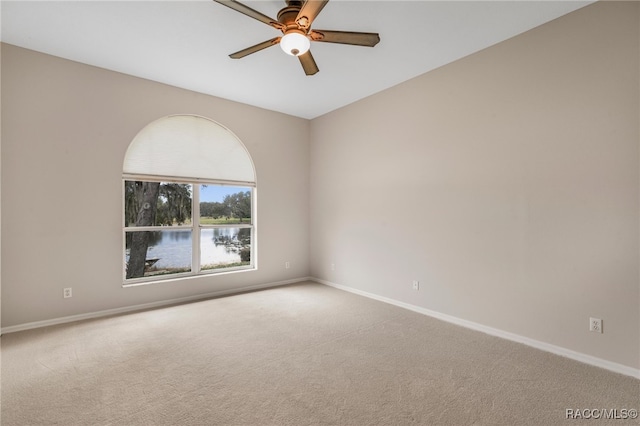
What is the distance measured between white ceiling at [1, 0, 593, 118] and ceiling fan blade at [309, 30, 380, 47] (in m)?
0.36

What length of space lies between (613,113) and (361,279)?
334 centimetres

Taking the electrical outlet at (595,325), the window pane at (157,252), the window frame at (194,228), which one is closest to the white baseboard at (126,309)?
the window frame at (194,228)

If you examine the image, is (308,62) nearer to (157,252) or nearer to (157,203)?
(157,203)

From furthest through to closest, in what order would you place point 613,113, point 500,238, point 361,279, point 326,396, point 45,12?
point 361,279, point 500,238, point 45,12, point 613,113, point 326,396

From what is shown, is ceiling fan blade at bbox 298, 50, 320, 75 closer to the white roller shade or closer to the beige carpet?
the white roller shade

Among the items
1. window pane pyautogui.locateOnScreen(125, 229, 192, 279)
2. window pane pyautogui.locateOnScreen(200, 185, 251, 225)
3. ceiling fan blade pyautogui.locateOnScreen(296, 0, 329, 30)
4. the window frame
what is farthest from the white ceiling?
window pane pyautogui.locateOnScreen(125, 229, 192, 279)

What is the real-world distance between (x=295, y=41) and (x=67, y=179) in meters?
3.11

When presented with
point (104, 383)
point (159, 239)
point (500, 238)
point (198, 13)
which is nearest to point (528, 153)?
point (500, 238)

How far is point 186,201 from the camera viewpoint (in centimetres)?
425

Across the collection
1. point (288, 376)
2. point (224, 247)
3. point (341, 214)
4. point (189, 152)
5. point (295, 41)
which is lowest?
point (288, 376)

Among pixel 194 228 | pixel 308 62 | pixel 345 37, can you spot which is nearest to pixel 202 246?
pixel 194 228

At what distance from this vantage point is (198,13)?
256cm

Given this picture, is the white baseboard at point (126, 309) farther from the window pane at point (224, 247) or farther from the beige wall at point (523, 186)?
the beige wall at point (523, 186)

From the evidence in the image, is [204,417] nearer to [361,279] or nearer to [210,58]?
[361,279]
